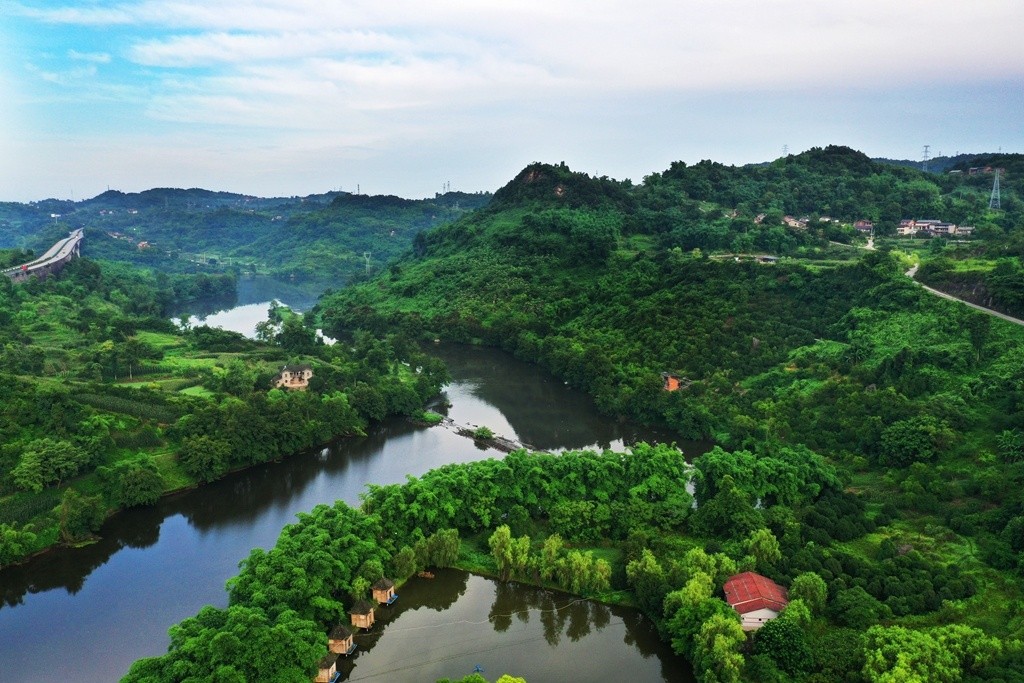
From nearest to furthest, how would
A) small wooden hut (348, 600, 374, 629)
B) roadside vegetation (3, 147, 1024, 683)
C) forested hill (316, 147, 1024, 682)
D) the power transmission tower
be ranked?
roadside vegetation (3, 147, 1024, 683)
forested hill (316, 147, 1024, 682)
small wooden hut (348, 600, 374, 629)
the power transmission tower

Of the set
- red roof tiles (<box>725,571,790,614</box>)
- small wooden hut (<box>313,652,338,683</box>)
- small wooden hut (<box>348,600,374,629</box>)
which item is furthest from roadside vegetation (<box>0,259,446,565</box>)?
red roof tiles (<box>725,571,790,614</box>)

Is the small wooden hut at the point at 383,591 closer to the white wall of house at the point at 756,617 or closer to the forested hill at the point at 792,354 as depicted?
the forested hill at the point at 792,354

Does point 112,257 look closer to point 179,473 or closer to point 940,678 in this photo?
point 179,473

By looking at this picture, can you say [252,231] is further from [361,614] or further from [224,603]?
[361,614]

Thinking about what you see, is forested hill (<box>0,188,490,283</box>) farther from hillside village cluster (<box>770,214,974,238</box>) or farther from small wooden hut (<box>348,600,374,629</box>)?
small wooden hut (<box>348,600,374,629</box>)

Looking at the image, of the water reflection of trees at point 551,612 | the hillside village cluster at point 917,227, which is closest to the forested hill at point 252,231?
the hillside village cluster at point 917,227

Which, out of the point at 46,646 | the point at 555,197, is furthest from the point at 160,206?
the point at 46,646
